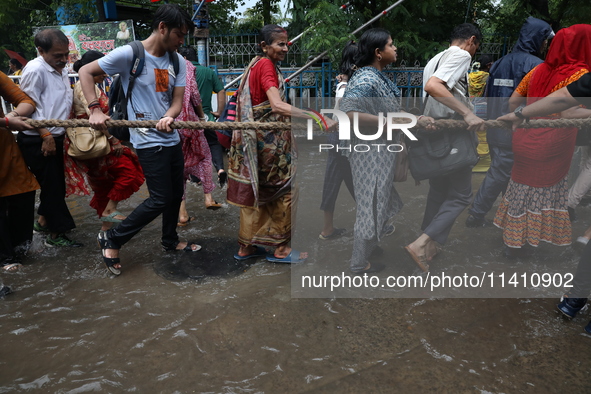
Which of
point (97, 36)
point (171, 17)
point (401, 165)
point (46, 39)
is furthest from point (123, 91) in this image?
point (97, 36)

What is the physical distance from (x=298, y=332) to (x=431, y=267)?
1.26 meters

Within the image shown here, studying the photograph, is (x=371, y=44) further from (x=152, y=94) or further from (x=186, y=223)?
(x=186, y=223)

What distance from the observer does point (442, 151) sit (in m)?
2.93

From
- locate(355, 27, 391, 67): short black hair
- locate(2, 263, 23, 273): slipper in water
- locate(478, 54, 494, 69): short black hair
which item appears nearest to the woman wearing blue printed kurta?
locate(355, 27, 391, 67): short black hair

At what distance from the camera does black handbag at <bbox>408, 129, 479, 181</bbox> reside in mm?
2920

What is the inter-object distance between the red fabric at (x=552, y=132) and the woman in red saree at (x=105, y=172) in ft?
10.1

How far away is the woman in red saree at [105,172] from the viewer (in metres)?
3.68

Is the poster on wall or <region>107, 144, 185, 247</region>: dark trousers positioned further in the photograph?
the poster on wall

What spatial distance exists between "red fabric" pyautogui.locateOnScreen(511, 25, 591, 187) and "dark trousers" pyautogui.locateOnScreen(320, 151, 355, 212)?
48.6 inches

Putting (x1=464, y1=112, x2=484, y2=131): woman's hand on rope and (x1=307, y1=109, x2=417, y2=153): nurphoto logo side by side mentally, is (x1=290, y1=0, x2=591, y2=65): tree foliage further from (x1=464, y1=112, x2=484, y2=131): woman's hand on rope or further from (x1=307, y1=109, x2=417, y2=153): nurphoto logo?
(x1=464, y1=112, x2=484, y2=131): woman's hand on rope

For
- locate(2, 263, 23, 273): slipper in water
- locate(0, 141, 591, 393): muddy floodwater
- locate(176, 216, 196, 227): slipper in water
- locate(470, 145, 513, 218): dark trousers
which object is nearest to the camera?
locate(0, 141, 591, 393): muddy floodwater

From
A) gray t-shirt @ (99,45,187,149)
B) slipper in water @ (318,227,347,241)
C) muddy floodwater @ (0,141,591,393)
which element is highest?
gray t-shirt @ (99,45,187,149)

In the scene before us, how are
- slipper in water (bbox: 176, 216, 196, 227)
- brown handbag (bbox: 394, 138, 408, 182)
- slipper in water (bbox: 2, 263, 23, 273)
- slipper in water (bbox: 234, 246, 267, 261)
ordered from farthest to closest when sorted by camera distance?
slipper in water (bbox: 176, 216, 196, 227)
slipper in water (bbox: 234, 246, 267, 261)
slipper in water (bbox: 2, 263, 23, 273)
brown handbag (bbox: 394, 138, 408, 182)

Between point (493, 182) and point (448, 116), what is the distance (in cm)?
122
